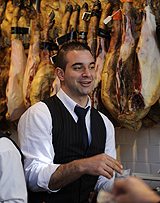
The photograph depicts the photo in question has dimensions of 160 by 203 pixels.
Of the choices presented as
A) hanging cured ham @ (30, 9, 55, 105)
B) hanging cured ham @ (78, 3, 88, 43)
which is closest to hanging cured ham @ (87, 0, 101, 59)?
hanging cured ham @ (78, 3, 88, 43)

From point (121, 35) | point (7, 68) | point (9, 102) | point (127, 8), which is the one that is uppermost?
point (127, 8)

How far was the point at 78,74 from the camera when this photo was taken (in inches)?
76.5

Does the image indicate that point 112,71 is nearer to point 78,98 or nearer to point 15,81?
point 78,98

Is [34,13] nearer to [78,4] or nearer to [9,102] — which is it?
[78,4]

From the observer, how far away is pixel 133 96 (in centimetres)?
229

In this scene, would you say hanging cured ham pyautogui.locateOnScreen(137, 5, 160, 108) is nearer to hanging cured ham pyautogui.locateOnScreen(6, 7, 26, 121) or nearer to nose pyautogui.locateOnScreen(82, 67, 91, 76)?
nose pyautogui.locateOnScreen(82, 67, 91, 76)

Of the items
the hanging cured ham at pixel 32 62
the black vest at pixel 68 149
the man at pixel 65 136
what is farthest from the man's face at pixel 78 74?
the hanging cured ham at pixel 32 62

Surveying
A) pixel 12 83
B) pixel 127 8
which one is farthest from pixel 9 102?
pixel 127 8

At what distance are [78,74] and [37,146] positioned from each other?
1.46 feet

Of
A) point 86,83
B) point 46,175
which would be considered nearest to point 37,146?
point 46,175

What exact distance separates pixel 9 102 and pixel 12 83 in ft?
0.48

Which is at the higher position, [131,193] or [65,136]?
[131,193]

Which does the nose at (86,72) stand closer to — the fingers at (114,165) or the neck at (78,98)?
the neck at (78,98)

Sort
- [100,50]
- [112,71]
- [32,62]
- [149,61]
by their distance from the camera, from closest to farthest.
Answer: [149,61]
[112,71]
[100,50]
[32,62]
